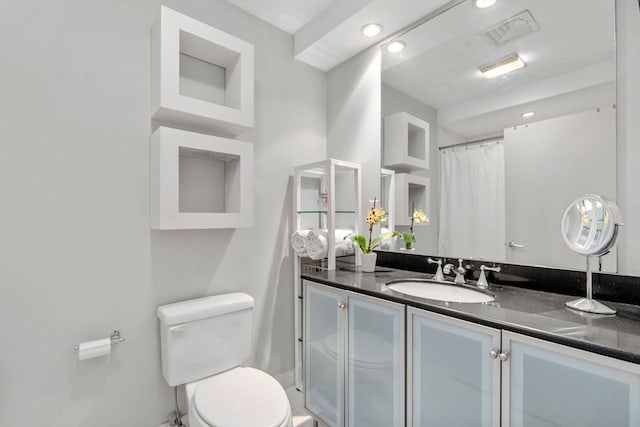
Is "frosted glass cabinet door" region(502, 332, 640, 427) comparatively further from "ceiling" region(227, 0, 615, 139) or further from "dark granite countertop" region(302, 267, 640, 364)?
"ceiling" region(227, 0, 615, 139)

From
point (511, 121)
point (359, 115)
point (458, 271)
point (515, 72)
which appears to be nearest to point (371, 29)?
point (359, 115)

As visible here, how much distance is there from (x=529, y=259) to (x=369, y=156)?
116 centimetres

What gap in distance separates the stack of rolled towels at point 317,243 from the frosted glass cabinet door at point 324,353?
22cm

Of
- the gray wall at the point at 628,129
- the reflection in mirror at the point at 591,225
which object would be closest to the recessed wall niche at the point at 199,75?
the reflection in mirror at the point at 591,225

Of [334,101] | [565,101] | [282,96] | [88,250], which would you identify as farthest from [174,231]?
[565,101]

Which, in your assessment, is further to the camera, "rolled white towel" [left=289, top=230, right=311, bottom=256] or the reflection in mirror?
"rolled white towel" [left=289, top=230, right=311, bottom=256]

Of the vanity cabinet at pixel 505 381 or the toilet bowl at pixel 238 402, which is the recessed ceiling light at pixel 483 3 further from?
the toilet bowl at pixel 238 402

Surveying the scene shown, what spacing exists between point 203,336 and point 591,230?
1755mm

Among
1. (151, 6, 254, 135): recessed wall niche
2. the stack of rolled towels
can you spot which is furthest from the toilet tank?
(151, 6, 254, 135): recessed wall niche

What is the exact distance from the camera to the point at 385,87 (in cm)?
206

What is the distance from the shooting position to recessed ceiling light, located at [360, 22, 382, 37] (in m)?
1.87

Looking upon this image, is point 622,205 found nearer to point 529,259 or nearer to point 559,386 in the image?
point 529,259

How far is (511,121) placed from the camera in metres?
1.50

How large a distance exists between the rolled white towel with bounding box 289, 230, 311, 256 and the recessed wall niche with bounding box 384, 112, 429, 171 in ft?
2.45
